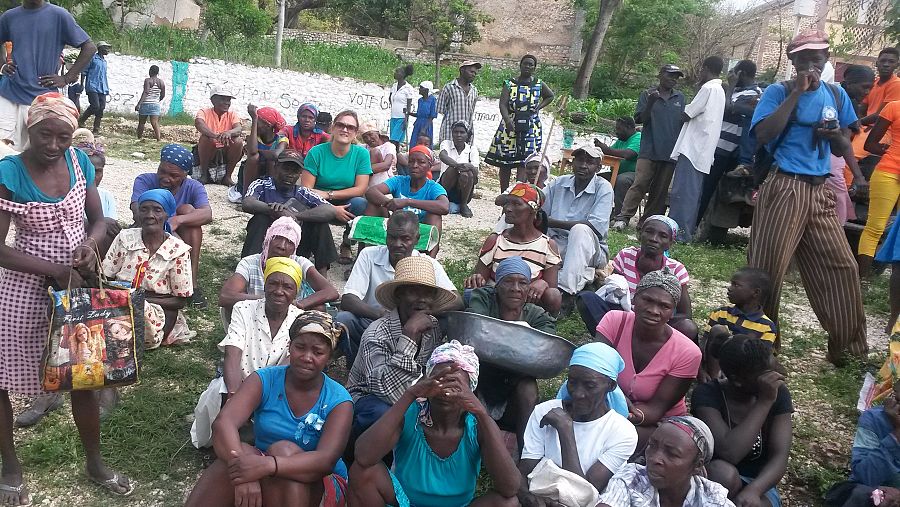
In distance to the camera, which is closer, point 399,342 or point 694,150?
point 399,342

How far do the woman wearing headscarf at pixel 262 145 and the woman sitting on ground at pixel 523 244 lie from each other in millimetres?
3444

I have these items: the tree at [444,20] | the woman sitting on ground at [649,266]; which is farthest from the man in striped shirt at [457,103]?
the tree at [444,20]

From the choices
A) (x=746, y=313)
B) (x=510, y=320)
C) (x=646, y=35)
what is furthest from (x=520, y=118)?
(x=646, y=35)

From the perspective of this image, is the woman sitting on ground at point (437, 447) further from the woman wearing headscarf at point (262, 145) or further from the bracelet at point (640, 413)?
the woman wearing headscarf at point (262, 145)

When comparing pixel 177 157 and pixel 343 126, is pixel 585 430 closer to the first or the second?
pixel 177 157

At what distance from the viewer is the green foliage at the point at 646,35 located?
84.8 feet

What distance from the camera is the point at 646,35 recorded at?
2662 centimetres

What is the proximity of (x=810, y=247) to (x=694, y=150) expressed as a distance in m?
3.53

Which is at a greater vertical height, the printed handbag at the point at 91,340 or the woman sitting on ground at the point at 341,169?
the woman sitting on ground at the point at 341,169

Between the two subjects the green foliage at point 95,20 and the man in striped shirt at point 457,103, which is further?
the green foliage at point 95,20

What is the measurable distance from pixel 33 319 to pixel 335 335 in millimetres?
1347

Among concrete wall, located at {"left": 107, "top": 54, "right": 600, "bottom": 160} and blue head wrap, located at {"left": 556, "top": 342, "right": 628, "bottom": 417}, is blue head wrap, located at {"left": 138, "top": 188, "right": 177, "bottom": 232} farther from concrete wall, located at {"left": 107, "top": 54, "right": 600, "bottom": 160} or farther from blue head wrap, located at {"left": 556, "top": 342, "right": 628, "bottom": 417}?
concrete wall, located at {"left": 107, "top": 54, "right": 600, "bottom": 160}

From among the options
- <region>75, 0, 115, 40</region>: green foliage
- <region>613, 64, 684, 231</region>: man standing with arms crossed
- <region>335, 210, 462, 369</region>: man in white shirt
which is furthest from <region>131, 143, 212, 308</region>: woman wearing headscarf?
<region>75, 0, 115, 40</region>: green foliage

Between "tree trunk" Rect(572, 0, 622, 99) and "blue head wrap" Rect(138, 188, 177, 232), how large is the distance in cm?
1991
